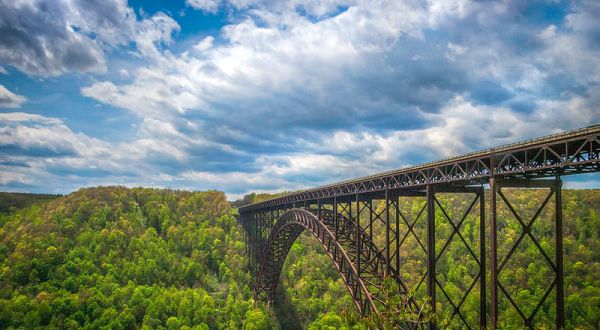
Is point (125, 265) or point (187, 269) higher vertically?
point (125, 265)

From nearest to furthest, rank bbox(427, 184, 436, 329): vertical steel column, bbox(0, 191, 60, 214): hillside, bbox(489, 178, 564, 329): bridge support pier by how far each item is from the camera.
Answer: bbox(489, 178, 564, 329): bridge support pier → bbox(427, 184, 436, 329): vertical steel column → bbox(0, 191, 60, 214): hillside

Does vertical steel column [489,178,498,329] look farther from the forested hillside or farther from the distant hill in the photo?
the distant hill

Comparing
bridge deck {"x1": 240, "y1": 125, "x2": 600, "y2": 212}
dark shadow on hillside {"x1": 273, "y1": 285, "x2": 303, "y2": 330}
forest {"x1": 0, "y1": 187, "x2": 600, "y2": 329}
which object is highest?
bridge deck {"x1": 240, "y1": 125, "x2": 600, "y2": 212}

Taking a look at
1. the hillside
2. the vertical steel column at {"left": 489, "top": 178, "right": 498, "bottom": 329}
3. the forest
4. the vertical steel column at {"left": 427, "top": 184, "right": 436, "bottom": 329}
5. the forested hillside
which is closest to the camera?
the vertical steel column at {"left": 489, "top": 178, "right": 498, "bottom": 329}

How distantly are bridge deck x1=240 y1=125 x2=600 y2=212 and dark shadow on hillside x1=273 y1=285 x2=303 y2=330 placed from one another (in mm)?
44759

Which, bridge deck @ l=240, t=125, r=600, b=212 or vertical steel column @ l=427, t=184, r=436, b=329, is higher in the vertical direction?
bridge deck @ l=240, t=125, r=600, b=212

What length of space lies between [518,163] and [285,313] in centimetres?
5571

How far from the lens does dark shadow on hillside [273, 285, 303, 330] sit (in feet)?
213

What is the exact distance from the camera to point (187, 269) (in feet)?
243

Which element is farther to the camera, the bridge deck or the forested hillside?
the forested hillside

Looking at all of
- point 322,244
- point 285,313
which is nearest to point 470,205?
point 322,244

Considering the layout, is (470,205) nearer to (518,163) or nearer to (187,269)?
(518,163)

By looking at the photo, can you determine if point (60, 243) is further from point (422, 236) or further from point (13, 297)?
point (422, 236)

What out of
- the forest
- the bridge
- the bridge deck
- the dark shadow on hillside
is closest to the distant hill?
the forest
